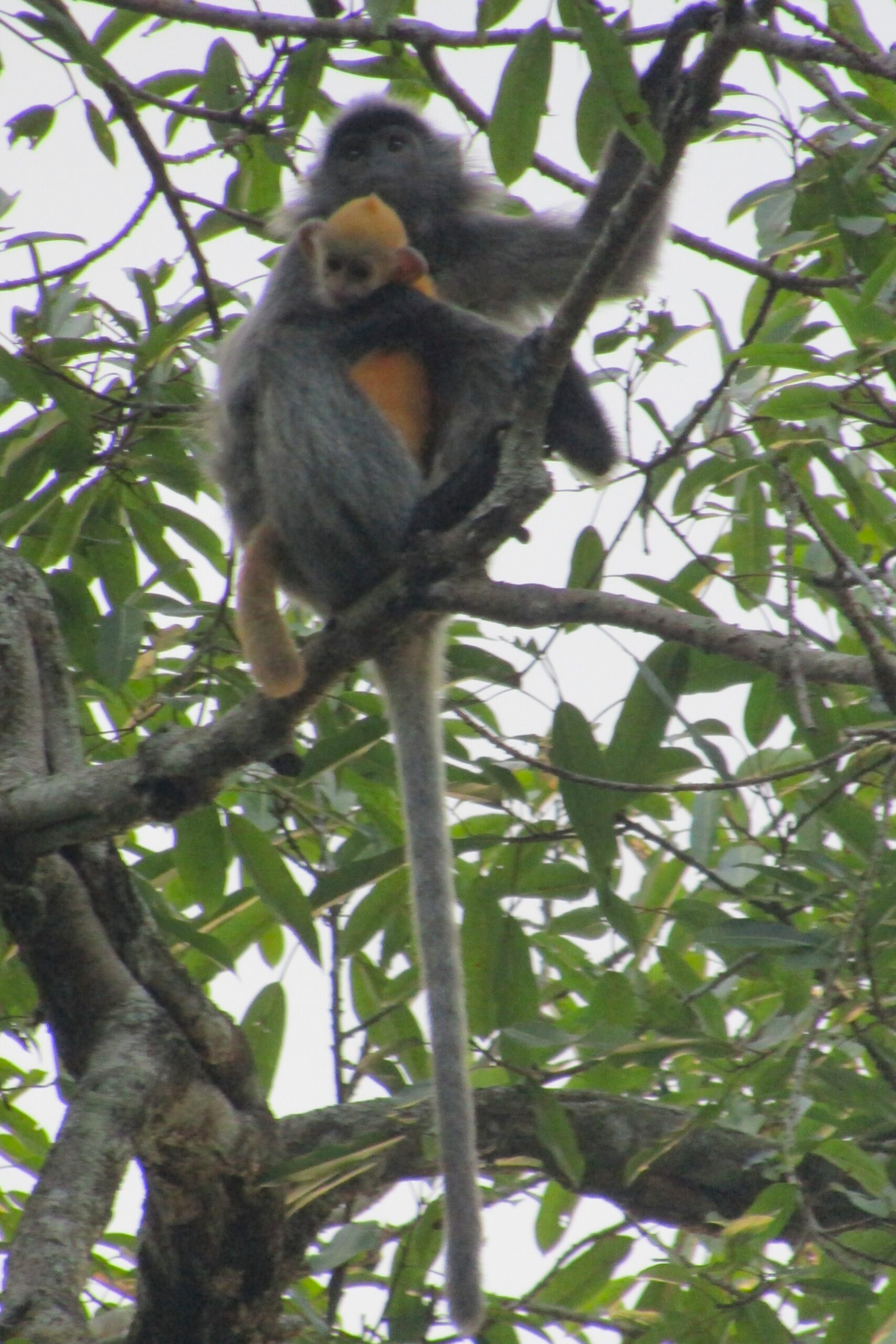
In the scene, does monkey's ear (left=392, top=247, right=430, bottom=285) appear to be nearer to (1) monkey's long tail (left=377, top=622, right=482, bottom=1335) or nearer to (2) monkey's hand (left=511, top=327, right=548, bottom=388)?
(2) monkey's hand (left=511, top=327, right=548, bottom=388)

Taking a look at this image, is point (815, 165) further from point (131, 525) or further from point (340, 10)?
point (131, 525)

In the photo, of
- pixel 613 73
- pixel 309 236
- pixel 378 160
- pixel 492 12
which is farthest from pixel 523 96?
pixel 378 160

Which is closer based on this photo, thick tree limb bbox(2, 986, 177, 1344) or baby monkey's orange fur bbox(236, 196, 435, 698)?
thick tree limb bbox(2, 986, 177, 1344)

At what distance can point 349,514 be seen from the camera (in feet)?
12.5

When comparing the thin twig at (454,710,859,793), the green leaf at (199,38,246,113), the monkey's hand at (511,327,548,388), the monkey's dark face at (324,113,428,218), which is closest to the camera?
the thin twig at (454,710,859,793)

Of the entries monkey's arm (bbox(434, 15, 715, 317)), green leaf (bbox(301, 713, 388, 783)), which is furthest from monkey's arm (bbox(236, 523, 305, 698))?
monkey's arm (bbox(434, 15, 715, 317))

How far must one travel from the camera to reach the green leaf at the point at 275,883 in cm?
346

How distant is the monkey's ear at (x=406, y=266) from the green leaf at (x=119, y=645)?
3.91 ft

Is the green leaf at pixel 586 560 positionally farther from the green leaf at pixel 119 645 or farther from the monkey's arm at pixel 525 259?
the monkey's arm at pixel 525 259

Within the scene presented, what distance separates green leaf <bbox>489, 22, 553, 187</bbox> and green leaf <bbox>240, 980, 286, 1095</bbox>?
2.14 metres

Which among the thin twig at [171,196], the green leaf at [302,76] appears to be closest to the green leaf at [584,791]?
the thin twig at [171,196]

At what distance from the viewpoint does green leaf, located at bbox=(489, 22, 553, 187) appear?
9.48 ft

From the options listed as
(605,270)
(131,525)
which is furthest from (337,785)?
(605,270)

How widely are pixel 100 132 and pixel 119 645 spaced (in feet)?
4.34
